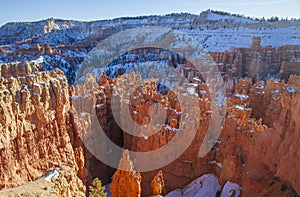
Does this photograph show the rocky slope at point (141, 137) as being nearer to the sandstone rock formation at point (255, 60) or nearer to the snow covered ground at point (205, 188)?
the snow covered ground at point (205, 188)

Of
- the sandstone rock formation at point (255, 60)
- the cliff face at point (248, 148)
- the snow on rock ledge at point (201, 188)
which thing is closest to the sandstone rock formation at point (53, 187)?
the snow on rock ledge at point (201, 188)

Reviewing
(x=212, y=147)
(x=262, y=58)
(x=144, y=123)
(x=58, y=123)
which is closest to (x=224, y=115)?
(x=212, y=147)

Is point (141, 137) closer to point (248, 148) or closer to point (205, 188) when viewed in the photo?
point (205, 188)

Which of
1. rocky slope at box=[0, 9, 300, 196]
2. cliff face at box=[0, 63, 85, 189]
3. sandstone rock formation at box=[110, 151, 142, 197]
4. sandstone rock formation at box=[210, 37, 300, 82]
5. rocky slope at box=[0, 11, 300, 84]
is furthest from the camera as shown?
rocky slope at box=[0, 11, 300, 84]

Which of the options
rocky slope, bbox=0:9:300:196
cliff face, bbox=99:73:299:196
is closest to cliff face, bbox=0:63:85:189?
rocky slope, bbox=0:9:300:196

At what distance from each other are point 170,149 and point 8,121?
25.3 ft

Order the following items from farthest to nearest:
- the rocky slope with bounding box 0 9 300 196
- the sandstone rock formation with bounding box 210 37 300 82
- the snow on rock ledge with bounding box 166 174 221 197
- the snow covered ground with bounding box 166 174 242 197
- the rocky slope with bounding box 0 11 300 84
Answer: the rocky slope with bounding box 0 11 300 84 < the sandstone rock formation with bounding box 210 37 300 82 < the snow on rock ledge with bounding box 166 174 221 197 < the snow covered ground with bounding box 166 174 242 197 < the rocky slope with bounding box 0 9 300 196

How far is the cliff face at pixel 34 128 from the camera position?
9969 mm

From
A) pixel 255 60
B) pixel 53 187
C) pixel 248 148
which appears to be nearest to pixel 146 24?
pixel 255 60

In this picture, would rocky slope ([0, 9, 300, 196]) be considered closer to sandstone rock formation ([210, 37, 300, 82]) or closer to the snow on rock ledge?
the snow on rock ledge

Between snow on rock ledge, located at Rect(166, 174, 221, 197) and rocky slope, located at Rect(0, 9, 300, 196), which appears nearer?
rocky slope, located at Rect(0, 9, 300, 196)

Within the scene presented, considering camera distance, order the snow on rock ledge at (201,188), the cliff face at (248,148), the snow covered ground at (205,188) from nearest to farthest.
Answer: the cliff face at (248,148)
the snow covered ground at (205,188)
the snow on rock ledge at (201,188)

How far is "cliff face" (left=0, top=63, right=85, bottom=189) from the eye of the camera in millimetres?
9969

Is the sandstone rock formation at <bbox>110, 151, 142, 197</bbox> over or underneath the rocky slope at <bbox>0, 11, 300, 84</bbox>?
underneath
